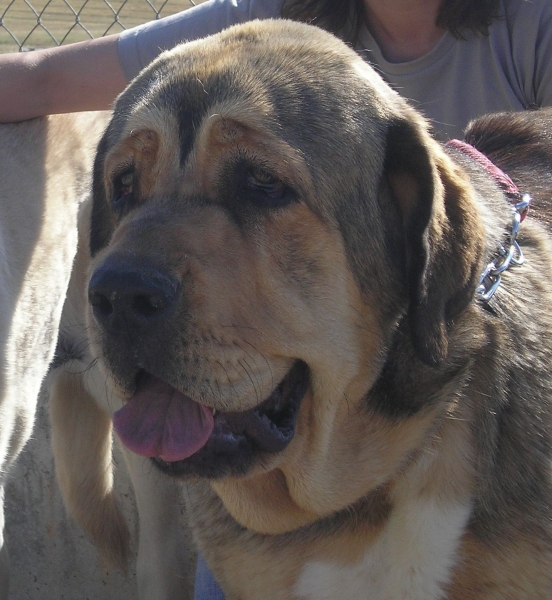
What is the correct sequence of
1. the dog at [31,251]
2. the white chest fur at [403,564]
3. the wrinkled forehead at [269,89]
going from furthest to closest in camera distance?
the dog at [31,251], the white chest fur at [403,564], the wrinkled forehead at [269,89]

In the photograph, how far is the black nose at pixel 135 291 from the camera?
170cm

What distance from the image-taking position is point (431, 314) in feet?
6.51

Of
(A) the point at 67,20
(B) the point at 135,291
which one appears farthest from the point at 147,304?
(A) the point at 67,20

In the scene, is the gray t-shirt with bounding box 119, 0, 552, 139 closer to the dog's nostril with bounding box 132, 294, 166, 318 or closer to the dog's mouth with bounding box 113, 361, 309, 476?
the dog's mouth with bounding box 113, 361, 309, 476

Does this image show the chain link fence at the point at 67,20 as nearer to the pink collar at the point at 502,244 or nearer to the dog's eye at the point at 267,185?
the pink collar at the point at 502,244

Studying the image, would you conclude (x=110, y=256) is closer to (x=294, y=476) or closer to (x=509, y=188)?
(x=294, y=476)

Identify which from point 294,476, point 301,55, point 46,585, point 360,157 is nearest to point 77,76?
point 301,55

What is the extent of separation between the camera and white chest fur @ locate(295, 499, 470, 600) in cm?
208

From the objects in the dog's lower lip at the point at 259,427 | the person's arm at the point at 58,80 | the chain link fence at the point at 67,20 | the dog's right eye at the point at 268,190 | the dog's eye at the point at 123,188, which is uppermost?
the dog's right eye at the point at 268,190

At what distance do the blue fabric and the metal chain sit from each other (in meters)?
1.44

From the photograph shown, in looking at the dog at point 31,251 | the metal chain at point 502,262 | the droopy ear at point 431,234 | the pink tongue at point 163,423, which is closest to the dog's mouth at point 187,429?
the pink tongue at point 163,423

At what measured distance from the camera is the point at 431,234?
6.51ft

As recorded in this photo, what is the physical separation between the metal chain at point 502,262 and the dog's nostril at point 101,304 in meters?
0.94

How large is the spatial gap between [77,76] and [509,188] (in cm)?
178
